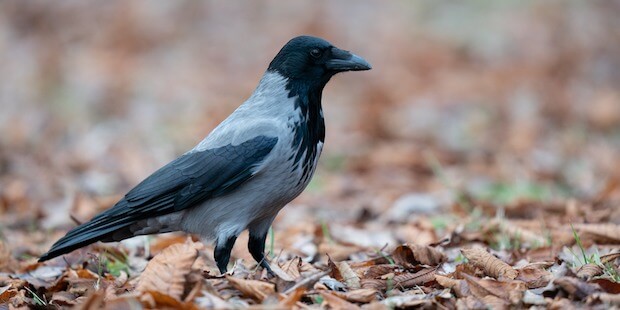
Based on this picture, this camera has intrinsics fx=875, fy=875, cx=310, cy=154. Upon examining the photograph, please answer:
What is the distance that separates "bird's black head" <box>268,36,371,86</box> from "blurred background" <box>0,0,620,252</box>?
1987mm

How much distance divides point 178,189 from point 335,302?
1.47 metres

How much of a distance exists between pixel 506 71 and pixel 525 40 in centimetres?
141

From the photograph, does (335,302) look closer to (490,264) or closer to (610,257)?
(490,264)

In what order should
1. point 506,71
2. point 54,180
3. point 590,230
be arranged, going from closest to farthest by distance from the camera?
point 590,230 → point 54,180 → point 506,71

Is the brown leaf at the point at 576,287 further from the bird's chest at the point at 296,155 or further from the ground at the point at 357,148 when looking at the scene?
the bird's chest at the point at 296,155

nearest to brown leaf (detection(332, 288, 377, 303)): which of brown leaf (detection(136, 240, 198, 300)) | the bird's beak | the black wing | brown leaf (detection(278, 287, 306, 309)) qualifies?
brown leaf (detection(278, 287, 306, 309))

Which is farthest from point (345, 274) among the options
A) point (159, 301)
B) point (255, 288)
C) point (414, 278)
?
point (159, 301)

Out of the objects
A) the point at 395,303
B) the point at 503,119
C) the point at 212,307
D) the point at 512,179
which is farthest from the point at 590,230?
the point at 503,119

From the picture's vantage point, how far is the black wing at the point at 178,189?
496cm

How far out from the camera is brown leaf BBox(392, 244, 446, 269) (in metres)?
4.95

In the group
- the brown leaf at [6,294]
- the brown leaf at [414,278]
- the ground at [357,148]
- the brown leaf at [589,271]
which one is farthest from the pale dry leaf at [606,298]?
the brown leaf at [6,294]

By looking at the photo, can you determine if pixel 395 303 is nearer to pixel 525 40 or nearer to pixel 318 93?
pixel 318 93

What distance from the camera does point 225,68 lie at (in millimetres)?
15383

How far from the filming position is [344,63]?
5254 mm
